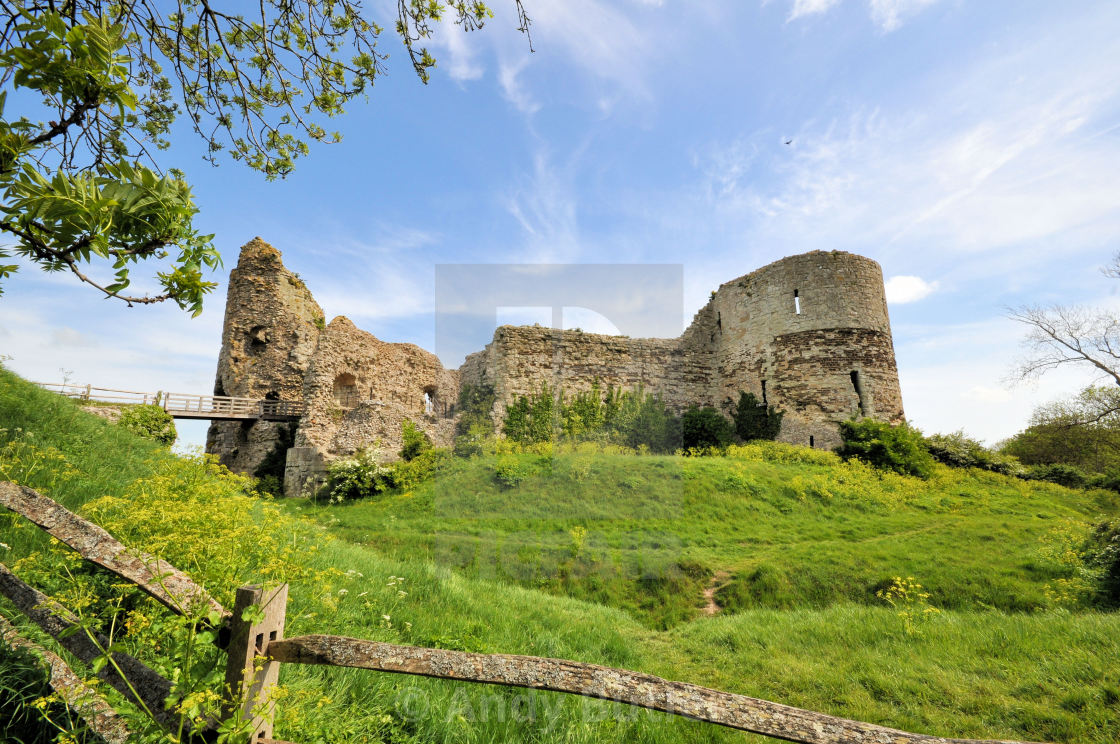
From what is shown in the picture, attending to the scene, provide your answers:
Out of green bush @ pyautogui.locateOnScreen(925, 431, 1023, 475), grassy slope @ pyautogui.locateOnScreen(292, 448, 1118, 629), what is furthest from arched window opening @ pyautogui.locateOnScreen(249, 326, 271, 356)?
green bush @ pyautogui.locateOnScreen(925, 431, 1023, 475)

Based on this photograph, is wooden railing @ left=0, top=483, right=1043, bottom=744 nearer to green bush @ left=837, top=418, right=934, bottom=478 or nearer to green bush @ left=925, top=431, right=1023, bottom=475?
green bush @ left=837, top=418, right=934, bottom=478

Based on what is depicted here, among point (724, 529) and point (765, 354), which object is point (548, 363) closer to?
point (765, 354)

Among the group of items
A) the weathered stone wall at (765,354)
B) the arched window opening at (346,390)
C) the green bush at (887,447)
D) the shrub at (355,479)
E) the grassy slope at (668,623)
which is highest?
the weathered stone wall at (765,354)

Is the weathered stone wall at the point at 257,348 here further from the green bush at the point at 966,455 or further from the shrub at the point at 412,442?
the green bush at the point at 966,455

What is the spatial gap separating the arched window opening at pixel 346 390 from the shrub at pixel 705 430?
14.4m

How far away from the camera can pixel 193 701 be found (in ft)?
4.99

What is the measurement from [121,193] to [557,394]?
1800cm

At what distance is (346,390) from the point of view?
746 inches

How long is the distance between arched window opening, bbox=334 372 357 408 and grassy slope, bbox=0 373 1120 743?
29.6 feet

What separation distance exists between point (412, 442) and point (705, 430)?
1253 cm

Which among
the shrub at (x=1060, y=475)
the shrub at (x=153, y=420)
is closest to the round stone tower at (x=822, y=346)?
the shrub at (x=1060, y=475)

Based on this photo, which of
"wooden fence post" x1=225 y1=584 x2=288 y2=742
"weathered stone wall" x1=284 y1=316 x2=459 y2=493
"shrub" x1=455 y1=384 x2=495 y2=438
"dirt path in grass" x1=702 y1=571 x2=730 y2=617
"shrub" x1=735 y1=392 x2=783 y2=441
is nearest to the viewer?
"wooden fence post" x1=225 y1=584 x2=288 y2=742

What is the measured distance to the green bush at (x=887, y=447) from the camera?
1541cm

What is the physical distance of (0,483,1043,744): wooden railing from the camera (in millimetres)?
1701
